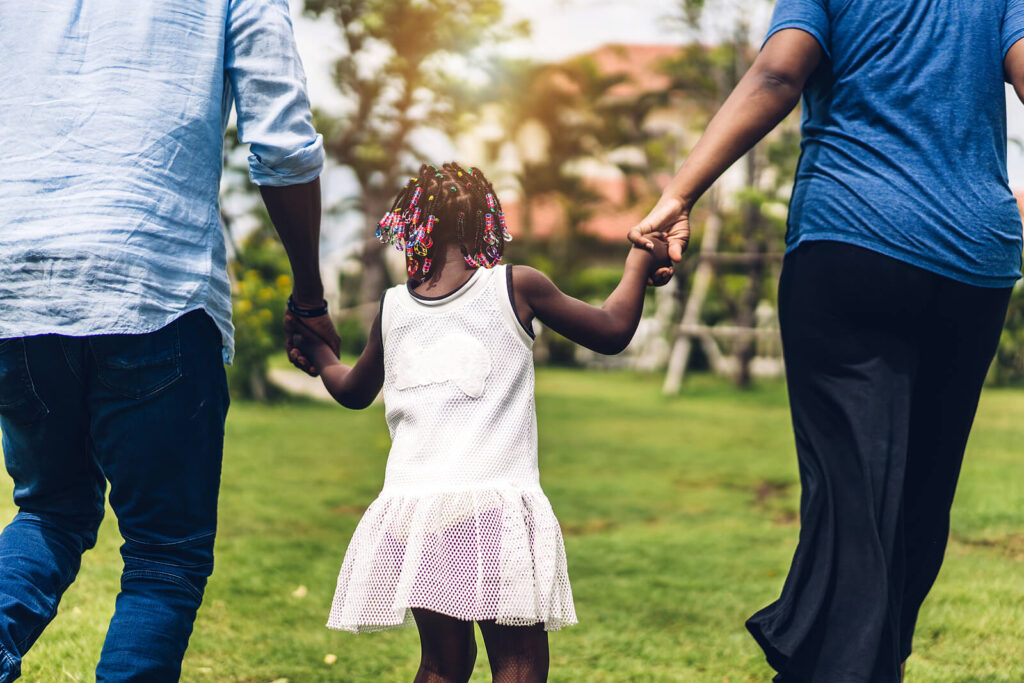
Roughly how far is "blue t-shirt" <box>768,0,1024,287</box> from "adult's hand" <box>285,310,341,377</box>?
4.06ft

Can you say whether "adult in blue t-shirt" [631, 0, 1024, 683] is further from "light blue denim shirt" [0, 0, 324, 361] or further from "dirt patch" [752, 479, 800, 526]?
"dirt patch" [752, 479, 800, 526]

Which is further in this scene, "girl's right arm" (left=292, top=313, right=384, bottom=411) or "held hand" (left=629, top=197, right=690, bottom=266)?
"girl's right arm" (left=292, top=313, right=384, bottom=411)

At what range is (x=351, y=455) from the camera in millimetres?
7930

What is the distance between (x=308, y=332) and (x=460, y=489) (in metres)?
0.76

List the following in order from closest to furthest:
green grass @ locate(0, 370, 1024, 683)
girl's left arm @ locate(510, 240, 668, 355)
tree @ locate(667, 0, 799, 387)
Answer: girl's left arm @ locate(510, 240, 668, 355)
green grass @ locate(0, 370, 1024, 683)
tree @ locate(667, 0, 799, 387)

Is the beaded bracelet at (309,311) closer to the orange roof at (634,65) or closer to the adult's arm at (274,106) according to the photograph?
the adult's arm at (274,106)

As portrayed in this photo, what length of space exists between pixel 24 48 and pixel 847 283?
177 cm

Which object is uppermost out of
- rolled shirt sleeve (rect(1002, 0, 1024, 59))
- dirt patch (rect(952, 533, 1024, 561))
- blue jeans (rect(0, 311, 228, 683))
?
Answer: rolled shirt sleeve (rect(1002, 0, 1024, 59))

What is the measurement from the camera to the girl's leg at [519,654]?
225 cm

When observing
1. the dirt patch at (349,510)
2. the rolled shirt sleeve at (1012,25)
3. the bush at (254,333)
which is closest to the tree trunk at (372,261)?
the bush at (254,333)

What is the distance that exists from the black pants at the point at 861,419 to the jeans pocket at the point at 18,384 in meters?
1.61

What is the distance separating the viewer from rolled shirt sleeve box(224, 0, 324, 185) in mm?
2359

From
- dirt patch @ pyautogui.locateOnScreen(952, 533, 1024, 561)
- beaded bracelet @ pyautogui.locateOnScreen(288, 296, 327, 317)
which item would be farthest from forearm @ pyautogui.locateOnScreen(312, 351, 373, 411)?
dirt patch @ pyautogui.locateOnScreen(952, 533, 1024, 561)

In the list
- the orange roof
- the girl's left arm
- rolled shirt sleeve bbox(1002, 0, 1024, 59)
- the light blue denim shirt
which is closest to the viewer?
the light blue denim shirt
